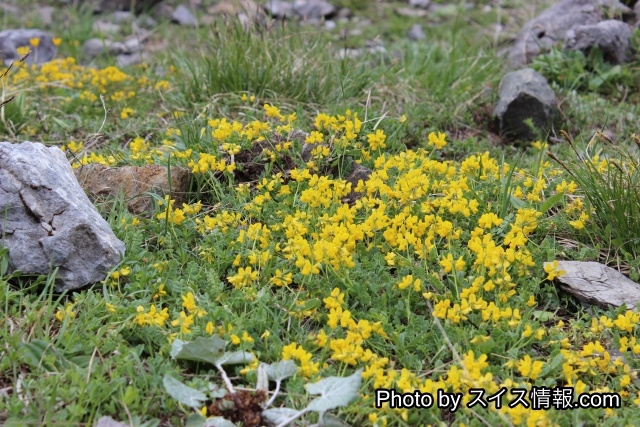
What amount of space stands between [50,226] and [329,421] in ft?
5.25

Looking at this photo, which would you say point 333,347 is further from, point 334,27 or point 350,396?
point 334,27

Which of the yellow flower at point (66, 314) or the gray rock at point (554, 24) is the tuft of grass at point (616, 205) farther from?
the gray rock at point (554, 24)

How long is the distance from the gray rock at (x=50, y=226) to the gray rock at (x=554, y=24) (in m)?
4.38

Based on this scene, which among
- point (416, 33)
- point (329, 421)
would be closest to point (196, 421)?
point (329, 421)

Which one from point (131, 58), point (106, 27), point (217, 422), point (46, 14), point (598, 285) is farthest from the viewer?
point (46, 14)

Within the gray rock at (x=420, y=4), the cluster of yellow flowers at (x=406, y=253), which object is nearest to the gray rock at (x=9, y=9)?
the gray rock at (x=420, y=4)

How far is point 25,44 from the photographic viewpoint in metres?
7.39

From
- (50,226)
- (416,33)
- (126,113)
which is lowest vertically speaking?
(416,33)

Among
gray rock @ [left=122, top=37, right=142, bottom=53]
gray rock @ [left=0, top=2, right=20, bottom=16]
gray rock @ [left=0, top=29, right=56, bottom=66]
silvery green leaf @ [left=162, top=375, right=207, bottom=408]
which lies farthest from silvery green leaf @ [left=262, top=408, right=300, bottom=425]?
gray rock @ [left=0, top=2, right=20, bottom=16]

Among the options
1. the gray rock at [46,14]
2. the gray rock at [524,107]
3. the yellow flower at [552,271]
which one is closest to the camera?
the yellow flower at [552,271]

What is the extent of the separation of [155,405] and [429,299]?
48.5 inches

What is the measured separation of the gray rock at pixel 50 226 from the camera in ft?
10.6

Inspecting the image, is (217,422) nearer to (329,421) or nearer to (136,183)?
(329,421)

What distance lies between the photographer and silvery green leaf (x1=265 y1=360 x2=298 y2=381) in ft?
8.87
